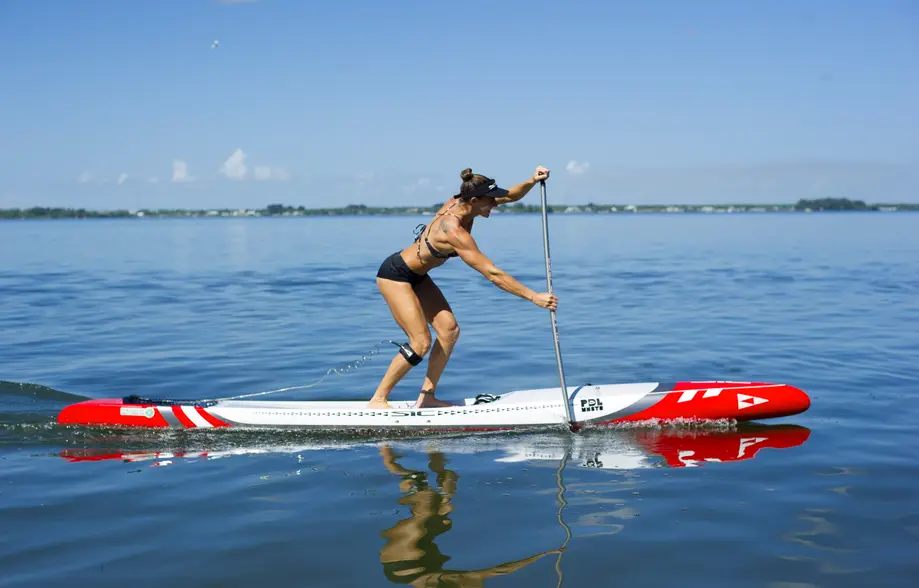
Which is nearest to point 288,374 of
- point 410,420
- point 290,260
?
point 410,420

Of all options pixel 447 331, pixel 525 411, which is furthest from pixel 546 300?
pixel 525 411

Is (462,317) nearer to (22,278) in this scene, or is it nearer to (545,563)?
(545,563)

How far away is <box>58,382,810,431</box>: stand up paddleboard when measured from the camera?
897cm

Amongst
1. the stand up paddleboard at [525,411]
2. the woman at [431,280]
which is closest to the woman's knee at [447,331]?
the woman at [431,280]

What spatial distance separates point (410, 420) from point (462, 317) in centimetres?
1052

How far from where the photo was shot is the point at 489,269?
830 cm

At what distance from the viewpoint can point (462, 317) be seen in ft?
63.8

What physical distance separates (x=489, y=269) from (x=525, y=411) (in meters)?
1.71

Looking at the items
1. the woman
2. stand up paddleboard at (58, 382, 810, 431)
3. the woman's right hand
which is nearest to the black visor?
the woman

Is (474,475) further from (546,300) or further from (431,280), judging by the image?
(431,280)

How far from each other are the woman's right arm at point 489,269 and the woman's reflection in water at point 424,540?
71.5 inches

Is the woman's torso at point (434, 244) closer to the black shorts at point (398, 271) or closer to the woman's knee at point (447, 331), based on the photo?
the black shorts at point (398, 271)

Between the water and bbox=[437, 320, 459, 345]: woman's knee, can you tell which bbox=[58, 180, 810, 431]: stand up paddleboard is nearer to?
the water

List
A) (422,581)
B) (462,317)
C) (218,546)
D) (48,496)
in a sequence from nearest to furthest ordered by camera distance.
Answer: (422,581)
(218,546)
(48,496)
(462,317)
